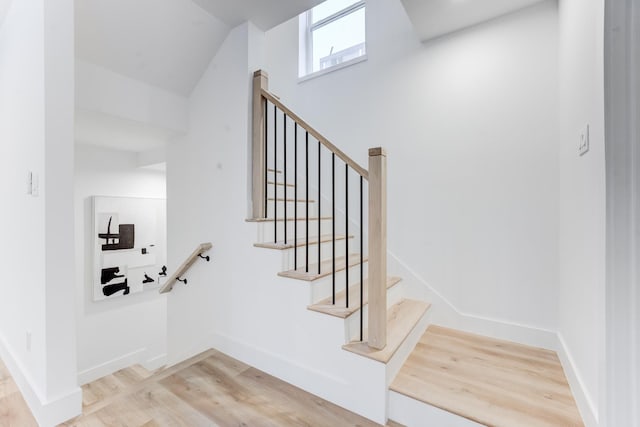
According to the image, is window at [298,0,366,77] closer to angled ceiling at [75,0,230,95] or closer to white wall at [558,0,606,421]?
angled ceiling at [75,0,230,95]

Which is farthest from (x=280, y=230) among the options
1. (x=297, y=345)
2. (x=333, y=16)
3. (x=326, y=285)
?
(x=333, y=16)

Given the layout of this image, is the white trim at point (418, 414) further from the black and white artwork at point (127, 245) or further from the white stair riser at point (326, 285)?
the black and white artwork at point (127, 245)

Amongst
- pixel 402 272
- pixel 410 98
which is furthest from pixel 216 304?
pixel 410 98

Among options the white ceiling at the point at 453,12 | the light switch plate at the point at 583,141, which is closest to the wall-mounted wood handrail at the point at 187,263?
the white ceiling at the point at 453,12

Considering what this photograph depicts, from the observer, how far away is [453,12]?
214cm

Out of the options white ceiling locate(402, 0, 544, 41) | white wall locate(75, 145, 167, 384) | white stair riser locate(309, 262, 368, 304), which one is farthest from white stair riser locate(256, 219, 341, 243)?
white wall locate(75, 145, 167, 384)

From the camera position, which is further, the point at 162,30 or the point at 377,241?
the point at 162,30

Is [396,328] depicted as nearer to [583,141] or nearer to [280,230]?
[280,230]

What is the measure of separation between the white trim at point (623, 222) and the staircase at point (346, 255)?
88 cm

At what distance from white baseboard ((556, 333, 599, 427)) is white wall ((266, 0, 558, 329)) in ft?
0.88

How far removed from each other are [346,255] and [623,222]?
1.17 metres

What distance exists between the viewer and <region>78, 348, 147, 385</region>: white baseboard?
3.38 meters

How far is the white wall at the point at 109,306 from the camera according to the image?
133 inches

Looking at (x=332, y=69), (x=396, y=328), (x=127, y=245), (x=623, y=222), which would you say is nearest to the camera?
(x=623, y=222)
